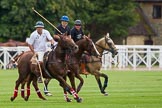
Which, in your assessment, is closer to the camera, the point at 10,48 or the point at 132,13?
the point at 10,48

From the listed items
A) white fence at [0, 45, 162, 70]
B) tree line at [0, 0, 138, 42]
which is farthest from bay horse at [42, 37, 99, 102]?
tree line at [0, 0, 138, 42]

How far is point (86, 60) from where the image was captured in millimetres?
30516

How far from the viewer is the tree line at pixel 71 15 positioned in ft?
240

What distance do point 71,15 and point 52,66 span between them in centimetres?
4843

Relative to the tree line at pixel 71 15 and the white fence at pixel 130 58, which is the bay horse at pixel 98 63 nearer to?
the white fence at pixel 130 58

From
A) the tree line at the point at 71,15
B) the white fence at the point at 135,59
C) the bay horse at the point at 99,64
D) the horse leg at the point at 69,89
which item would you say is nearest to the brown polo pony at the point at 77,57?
the bay horse at the point at 99,64

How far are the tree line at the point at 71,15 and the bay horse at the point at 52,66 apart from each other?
4466 cm

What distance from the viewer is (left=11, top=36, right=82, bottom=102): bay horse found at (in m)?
25.9

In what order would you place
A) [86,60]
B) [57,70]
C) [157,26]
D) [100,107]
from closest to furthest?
[100,107]
[57,70]
[86,60]
[157,26]

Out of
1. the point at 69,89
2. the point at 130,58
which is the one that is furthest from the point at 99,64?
the point at 130,58

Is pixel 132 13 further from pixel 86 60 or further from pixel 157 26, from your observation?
pixel 86 60

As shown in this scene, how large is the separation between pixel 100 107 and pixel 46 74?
11.9ft

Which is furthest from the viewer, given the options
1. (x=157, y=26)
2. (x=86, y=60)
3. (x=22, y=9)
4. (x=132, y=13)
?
(x=157, y=26)

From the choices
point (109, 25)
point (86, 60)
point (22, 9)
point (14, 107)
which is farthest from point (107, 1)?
point (14, 107)
